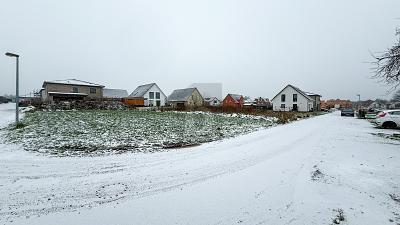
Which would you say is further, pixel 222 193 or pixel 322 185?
pixel 322 185

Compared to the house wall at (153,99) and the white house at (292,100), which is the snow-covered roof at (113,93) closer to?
the house wall at (153,99)

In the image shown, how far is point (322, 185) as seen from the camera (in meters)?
5.32

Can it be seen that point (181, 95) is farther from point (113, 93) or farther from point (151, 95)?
point (113, 93)

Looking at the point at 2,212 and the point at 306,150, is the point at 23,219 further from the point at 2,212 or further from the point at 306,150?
the point at 306,150

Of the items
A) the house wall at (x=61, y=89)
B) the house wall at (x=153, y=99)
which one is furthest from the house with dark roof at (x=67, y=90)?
the house wall at (x=153, y=99)

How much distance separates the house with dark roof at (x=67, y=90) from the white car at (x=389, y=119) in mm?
49799

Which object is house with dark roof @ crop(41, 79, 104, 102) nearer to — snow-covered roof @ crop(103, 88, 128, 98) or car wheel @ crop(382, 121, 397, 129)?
snow-covered roof @ crop(103, 88, 128, 98)

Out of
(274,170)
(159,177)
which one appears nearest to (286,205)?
(274,170)

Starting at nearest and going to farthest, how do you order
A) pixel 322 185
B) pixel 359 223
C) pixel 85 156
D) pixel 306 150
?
pixel 359 223 → pixel 322 185 → pixel 85 156 → pixel 306 150

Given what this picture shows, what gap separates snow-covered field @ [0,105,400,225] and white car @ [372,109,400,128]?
44.1ft

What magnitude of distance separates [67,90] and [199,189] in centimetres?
5587

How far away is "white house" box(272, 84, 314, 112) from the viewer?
6219 cm

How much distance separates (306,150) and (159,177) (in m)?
6.35

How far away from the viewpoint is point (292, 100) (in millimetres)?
63625
